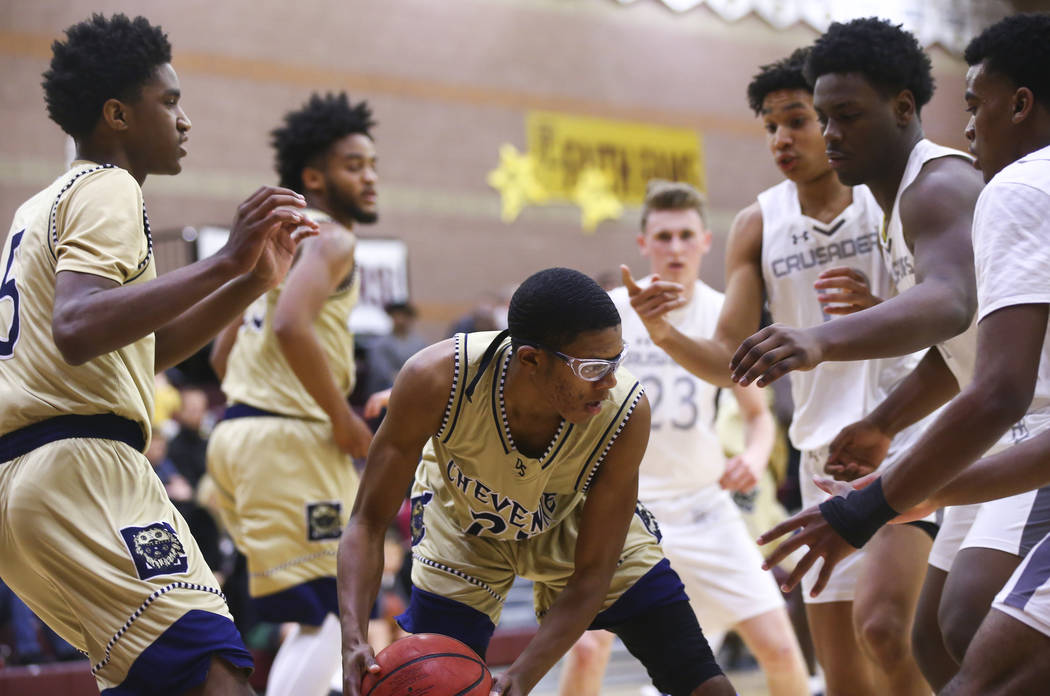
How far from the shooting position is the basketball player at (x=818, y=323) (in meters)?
3.74

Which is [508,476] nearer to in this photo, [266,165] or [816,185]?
[816,185]

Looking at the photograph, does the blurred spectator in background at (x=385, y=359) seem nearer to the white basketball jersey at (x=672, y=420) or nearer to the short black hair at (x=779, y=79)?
the white basketball jersey at (x=672, y=420)

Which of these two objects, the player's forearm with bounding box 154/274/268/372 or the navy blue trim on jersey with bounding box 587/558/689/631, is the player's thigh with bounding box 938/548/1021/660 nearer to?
the navy blue trim on jersey with bounding box 587/558/689/631

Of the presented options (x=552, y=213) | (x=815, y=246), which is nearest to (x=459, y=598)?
(x=815, y=246)

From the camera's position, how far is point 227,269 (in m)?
2.81

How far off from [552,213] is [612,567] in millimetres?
13494

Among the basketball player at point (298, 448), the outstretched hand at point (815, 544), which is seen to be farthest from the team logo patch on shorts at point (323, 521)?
the outstretched hand at point (815, 544)

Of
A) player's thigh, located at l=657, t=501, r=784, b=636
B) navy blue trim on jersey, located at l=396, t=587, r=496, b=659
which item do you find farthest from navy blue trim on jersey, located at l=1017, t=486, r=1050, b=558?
player's thigh, located at l=657, t=501, r=784, b=636

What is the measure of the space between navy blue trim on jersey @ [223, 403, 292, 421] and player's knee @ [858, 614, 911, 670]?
2.46m

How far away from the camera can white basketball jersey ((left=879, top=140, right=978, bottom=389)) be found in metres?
3.43

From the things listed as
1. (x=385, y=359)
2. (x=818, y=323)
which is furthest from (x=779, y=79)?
(x=385, y=359)

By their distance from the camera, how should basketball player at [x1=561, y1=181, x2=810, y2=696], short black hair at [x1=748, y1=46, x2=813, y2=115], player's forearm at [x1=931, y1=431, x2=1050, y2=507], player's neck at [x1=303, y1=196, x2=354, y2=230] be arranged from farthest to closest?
player's neck at [x1=303, y1=196, x2=354, y2=230] → basketball player at [x1=561, y1=181, x2=810, y2=696] → short black hair at [x1=748, y1=46, x2=813, y2=115] → player's forearm at [x1=931, y1=431, x2=1050, y2=507]

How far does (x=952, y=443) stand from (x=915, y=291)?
746 mm

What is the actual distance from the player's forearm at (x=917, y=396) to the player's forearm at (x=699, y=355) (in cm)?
60
